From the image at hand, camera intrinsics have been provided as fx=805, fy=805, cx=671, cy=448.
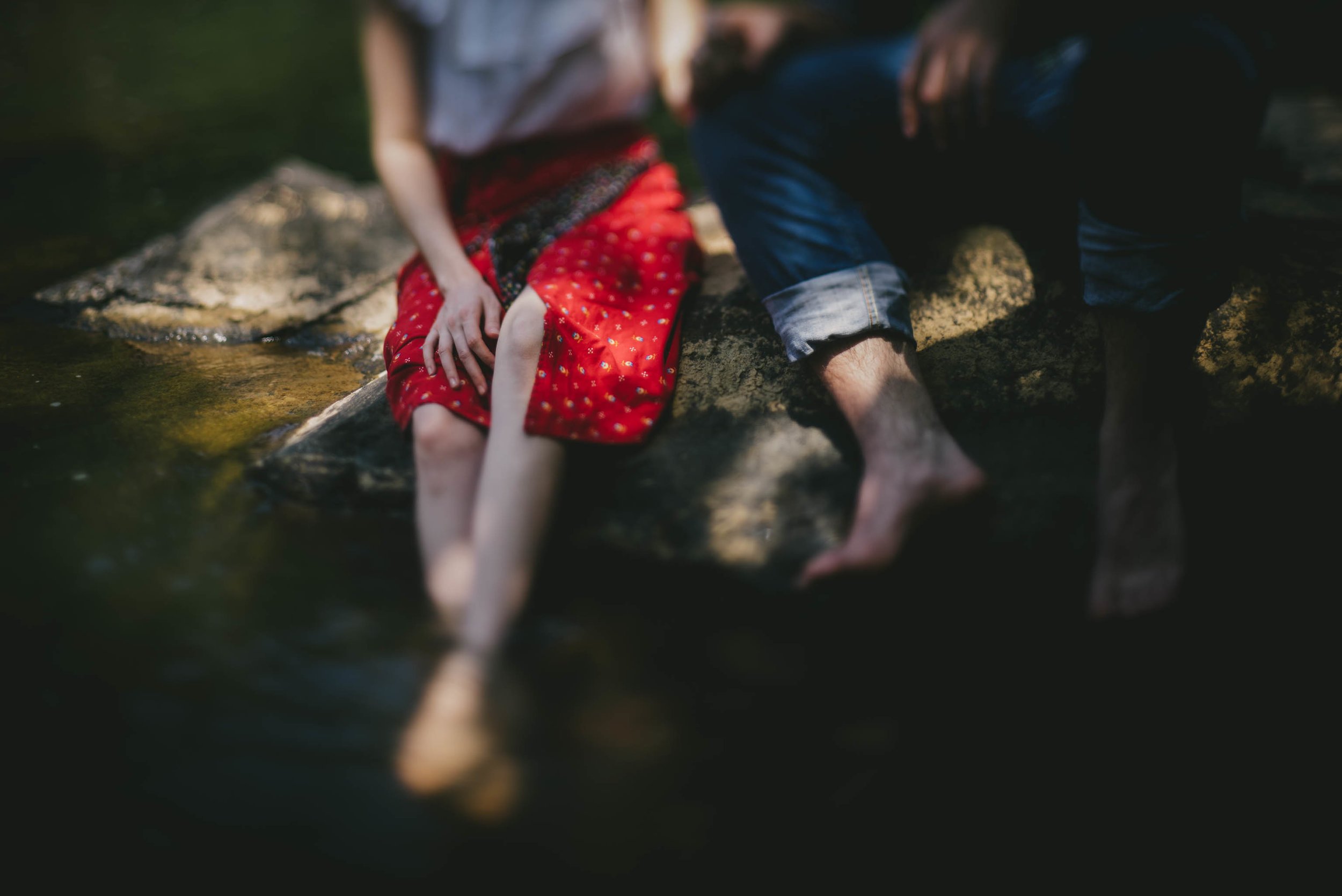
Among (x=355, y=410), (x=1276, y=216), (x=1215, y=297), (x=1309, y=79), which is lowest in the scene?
(x=1309, y=79)

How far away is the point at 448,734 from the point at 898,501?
648 mm

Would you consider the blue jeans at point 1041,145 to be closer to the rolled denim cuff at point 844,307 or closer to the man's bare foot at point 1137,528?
→ the rolled denim cuff at point 844,307

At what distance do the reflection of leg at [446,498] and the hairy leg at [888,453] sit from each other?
49 cm

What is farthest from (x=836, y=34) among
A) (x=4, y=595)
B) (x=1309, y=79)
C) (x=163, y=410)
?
(x=1309, y=79)

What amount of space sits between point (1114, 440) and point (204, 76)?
218 inches

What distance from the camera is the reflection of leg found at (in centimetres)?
113

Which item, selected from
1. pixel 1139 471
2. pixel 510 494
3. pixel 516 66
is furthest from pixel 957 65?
pixel 510 494

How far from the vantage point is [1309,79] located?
316 cm

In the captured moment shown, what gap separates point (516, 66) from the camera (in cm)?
161

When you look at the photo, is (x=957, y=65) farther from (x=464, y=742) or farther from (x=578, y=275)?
(x=464, y=742)

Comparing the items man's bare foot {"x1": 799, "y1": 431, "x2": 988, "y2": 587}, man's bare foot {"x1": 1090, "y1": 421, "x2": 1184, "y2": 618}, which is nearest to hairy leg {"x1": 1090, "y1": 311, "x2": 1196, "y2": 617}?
man's bare foot {"x1": 1090, "y1": 421, "x2": 1184, "y2": 618}

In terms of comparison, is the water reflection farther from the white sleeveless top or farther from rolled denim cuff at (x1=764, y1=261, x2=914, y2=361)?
the white sleeveless top

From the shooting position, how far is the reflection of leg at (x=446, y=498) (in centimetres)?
113

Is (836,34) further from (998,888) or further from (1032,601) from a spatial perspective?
(998,888)
